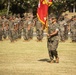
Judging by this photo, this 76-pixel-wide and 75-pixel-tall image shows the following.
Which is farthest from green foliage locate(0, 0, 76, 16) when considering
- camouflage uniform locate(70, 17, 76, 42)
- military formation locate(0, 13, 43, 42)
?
camouflage uniform locate(70, 17, 76, 42)

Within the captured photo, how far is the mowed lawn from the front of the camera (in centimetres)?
1650

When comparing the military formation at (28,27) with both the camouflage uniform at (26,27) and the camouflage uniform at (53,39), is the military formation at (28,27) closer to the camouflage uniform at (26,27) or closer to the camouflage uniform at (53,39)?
the camouflage uniform at (26,27)

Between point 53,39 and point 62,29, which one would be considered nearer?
point 53,39

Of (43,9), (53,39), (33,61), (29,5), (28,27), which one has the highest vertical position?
(43,9)

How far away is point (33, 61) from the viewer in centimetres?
1950

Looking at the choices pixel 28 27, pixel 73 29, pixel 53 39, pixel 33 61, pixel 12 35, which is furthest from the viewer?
pixel 28 27

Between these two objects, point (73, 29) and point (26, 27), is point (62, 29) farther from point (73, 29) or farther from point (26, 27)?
point (26, 27)

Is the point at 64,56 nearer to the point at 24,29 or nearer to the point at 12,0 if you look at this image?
the point at 24,29

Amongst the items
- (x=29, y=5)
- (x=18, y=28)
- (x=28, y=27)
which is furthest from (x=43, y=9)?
(x=29, y=5)

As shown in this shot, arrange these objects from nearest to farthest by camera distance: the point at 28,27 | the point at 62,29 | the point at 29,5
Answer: the point at 62,29 < the point at 28,27 < the point at 29,5

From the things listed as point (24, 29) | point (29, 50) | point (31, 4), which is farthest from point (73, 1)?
point (29, 50)

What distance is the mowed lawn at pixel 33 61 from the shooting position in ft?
54.1

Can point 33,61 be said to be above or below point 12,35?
above

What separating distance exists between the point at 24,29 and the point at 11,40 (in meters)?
1.92
